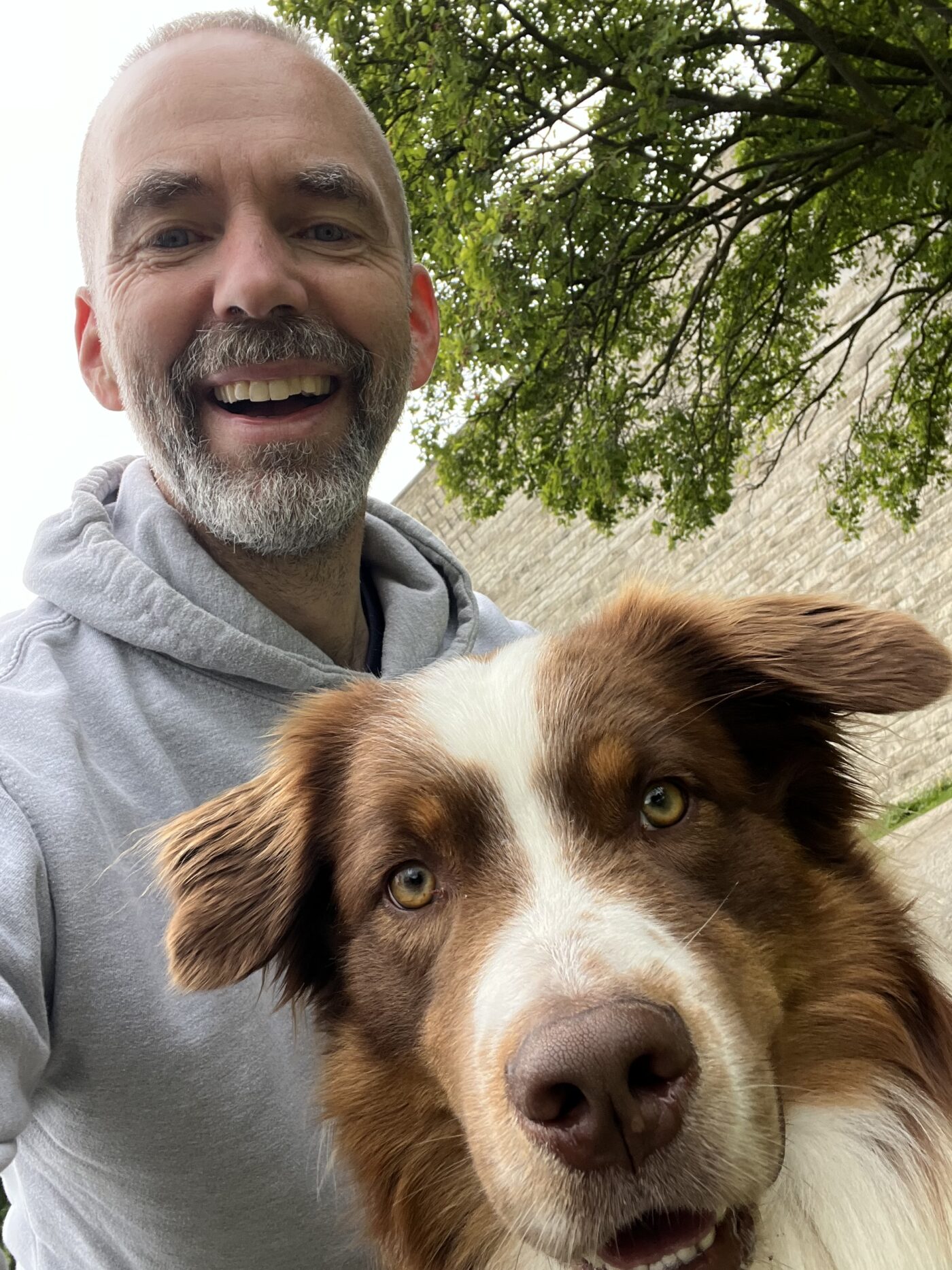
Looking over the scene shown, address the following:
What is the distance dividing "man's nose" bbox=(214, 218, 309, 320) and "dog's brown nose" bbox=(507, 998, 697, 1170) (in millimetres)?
1742

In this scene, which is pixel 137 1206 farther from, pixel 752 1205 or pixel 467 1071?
pixel 752 1205

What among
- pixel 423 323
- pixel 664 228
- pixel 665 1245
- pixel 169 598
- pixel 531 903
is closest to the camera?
pixel 665 1245

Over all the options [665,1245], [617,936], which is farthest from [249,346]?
[665,1245]

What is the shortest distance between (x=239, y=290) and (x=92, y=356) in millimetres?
728

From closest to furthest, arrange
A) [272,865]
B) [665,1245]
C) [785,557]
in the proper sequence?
1. [665,1245]
2. [272,865]
3. [785,557]

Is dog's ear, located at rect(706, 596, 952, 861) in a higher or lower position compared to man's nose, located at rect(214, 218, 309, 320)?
lower

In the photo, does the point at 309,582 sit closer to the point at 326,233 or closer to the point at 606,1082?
the point at 326,233

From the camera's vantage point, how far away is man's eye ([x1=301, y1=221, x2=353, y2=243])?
2.72m

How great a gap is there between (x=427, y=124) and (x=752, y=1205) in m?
7.29

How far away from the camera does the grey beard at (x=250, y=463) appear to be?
2.55m

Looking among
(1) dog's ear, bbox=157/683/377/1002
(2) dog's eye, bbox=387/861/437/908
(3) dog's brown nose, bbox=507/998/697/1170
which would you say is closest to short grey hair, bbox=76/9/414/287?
(1) dog's ear, bbox=157/683/377/1002

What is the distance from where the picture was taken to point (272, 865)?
7.37ft

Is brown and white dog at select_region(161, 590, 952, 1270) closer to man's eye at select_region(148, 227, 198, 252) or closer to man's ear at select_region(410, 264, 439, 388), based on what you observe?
man's eye at select_region(148, 227, 198, 252)

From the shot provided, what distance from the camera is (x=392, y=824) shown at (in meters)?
2.13
